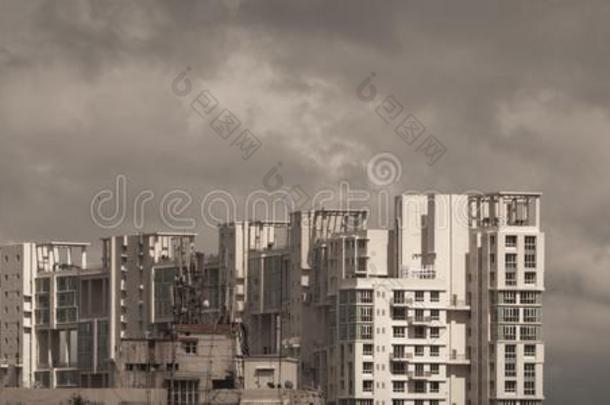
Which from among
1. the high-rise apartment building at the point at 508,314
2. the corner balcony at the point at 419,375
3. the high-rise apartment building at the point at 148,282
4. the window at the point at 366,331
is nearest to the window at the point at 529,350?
the high-rise apartment building at the point at 508,314

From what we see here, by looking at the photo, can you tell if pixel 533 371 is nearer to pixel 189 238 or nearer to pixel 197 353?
pixel 189 238

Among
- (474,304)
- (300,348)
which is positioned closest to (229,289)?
(300,348)

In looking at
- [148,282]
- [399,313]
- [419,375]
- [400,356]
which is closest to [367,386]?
[400,356]

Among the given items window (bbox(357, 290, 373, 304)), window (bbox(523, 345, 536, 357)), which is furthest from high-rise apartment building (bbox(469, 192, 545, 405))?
window (bbox(357, 290, 373, 304))

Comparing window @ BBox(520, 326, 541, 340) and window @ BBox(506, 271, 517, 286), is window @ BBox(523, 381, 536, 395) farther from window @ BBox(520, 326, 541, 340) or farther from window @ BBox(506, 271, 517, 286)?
window @ BBox(506, 271, 517, 286)

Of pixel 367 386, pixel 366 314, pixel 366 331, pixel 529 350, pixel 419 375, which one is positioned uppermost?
pixel 366 314

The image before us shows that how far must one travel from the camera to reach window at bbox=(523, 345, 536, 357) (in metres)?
171

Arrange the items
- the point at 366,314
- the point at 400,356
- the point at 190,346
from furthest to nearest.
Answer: the point at 366,314
the point at 400,356
the point at 190,346

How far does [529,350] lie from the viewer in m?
171

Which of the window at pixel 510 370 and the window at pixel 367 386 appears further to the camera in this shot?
the window at pixel 510 370

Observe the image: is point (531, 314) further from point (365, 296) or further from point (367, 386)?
point (367, 386)

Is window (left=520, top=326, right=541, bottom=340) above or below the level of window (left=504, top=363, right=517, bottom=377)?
above

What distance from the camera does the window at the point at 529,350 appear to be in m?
171

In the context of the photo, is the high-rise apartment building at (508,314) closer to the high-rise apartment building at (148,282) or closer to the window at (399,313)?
the window at (399,313)
